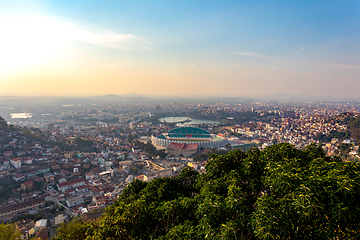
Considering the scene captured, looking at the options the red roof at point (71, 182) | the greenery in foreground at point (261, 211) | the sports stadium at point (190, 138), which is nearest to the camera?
the greenery in foreground at point (261, 211)

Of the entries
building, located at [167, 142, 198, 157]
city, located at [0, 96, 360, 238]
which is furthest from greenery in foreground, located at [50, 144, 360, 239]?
building, located at [167, 142, 198, 157]

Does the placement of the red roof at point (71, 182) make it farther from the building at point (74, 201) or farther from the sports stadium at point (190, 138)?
the sports stadium at point (190, 138)

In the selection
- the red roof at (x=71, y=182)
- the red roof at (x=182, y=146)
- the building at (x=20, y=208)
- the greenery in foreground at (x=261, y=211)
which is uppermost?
the greenery in foreground at (x=261, y=211)

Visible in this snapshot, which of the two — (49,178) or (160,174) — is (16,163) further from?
(160,174)

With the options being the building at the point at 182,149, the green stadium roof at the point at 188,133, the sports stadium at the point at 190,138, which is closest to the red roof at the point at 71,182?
the building at the point at 182,149

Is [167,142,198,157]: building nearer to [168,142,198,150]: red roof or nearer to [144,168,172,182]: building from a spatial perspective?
[168,142,198,150]: red roof

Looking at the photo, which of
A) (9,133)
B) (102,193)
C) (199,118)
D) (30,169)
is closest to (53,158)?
(30,169)

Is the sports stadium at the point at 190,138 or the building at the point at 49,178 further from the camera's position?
the sports stadium at the point at 190,138
